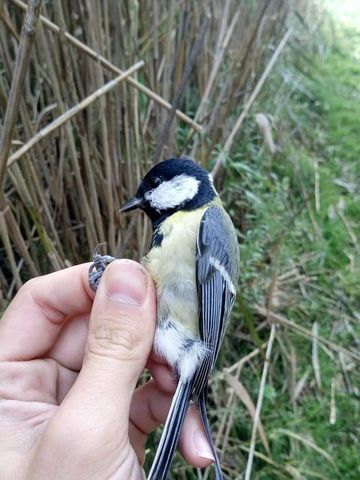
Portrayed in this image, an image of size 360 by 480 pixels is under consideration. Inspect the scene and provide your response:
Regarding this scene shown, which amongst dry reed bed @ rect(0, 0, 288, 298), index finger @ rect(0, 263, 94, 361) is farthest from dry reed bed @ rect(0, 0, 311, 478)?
index finger @ rect(0, 263, 94, 361)

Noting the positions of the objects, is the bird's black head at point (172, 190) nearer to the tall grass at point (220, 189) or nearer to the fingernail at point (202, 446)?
the tall grass at point (220, 189)

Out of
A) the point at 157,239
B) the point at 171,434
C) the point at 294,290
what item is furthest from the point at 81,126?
the point at 294,290

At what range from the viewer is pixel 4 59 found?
3.21ft

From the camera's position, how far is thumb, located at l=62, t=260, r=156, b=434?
0.71 meters

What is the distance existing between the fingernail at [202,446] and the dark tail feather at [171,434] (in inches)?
3.7

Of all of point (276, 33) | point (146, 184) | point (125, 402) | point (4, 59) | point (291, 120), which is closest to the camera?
point (125, 402)

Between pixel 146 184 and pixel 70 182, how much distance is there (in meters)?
0.26

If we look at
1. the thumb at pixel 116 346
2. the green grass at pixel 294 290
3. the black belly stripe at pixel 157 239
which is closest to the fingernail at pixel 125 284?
the thumb at pixel 116 346

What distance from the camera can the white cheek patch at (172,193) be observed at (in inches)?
42.4

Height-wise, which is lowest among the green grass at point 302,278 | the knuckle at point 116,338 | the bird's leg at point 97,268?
the green grass at point 302,278

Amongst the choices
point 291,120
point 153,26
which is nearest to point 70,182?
point 153,26

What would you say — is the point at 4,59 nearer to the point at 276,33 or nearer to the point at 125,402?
the point at 125,402

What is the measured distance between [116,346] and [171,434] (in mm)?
217

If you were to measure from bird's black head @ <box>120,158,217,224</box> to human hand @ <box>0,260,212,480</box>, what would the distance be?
0.22m
